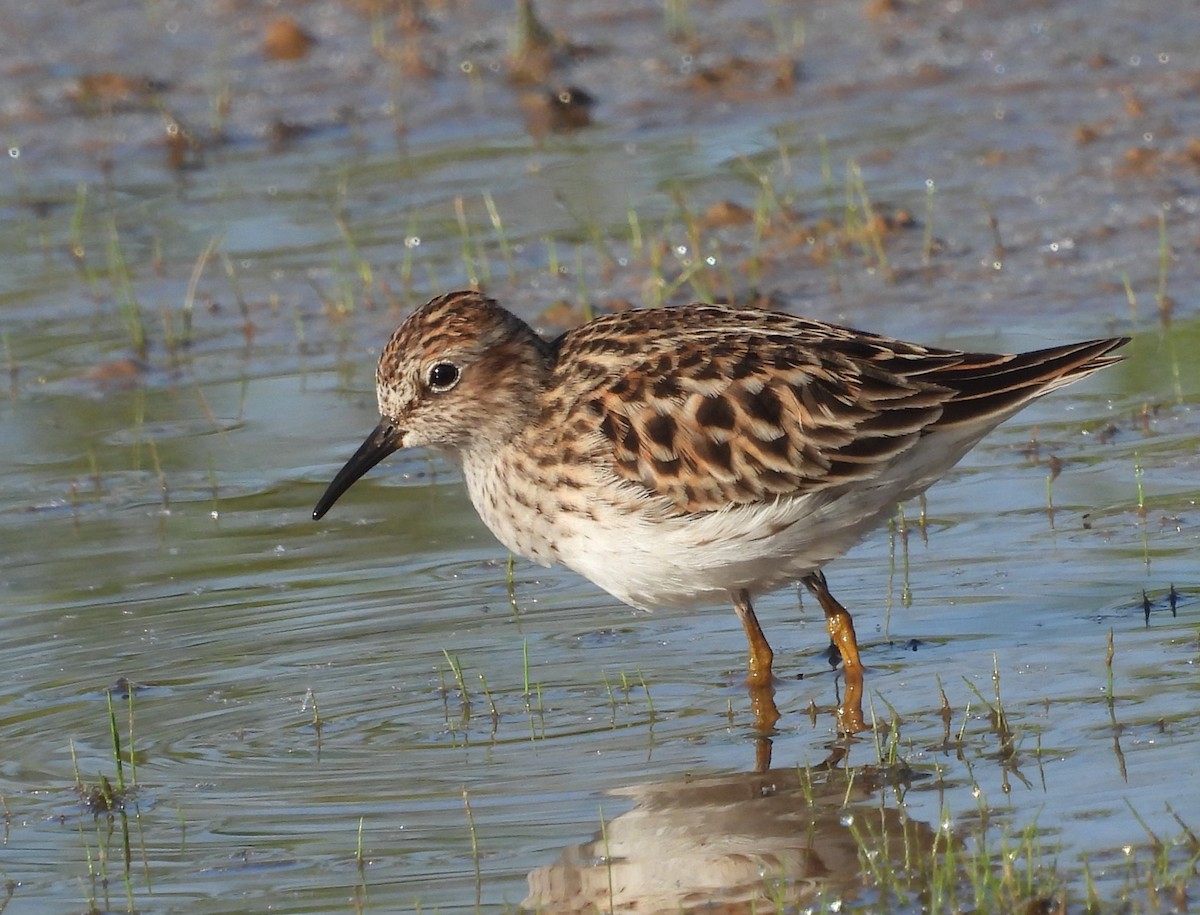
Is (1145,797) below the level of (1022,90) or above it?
below

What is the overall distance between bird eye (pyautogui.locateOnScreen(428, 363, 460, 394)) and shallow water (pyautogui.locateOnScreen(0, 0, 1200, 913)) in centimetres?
104

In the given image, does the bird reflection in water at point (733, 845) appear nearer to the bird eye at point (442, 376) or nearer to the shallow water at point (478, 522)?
the shallow water at point (478, 522)

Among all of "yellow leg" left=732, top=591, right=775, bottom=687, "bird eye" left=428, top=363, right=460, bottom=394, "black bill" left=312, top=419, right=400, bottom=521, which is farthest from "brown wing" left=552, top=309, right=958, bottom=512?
"black bill" left=312, top=419, right=400, bottom=521

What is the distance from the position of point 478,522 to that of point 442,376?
185 cm

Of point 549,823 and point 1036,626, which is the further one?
point 1036,626

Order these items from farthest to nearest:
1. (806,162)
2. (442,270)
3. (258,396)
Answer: (806,162) < (442,270) < (258,396)

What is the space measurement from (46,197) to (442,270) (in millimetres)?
3665

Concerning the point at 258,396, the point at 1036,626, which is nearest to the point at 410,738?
the point at 1036,626

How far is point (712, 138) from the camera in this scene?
1573 centimetres

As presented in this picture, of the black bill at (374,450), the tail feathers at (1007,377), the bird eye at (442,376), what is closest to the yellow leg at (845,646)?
the tail feathers at (1007,377)

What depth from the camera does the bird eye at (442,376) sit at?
834 cm

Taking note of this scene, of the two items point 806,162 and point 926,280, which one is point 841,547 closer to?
point 926,280

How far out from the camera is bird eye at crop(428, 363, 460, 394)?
27.4ft

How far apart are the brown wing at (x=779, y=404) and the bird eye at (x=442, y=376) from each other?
63 cm
